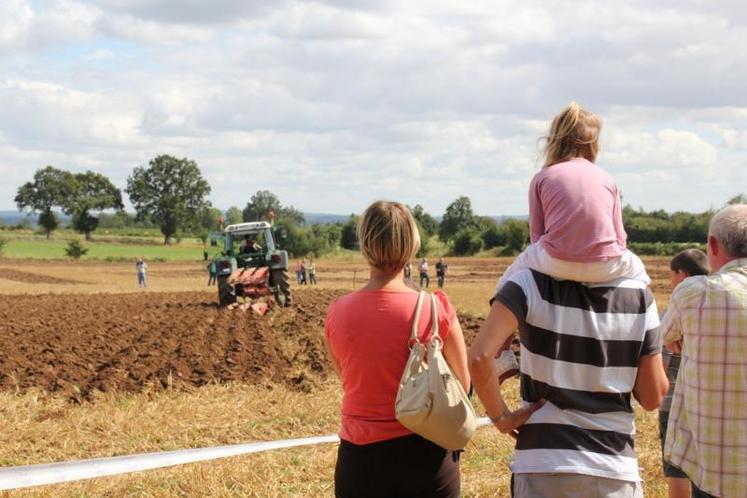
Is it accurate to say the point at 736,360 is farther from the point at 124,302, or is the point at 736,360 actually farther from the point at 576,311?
the point at 124,302

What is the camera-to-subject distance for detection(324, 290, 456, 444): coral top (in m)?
3.21

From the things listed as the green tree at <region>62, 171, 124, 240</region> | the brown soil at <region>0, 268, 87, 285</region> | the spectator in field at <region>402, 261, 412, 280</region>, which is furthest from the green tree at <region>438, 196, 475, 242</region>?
the spectator in field at <region>402, 261, 412, 280</region>

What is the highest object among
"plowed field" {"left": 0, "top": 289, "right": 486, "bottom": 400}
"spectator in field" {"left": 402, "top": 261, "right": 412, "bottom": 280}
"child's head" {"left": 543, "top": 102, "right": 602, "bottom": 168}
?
"child's head" {"left": 543, "top": 102, "right": 602, "bottom": 168}

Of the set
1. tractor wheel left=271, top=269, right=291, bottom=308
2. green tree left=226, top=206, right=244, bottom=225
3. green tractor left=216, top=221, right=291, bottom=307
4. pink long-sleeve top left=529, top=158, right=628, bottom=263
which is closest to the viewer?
pink long-sleeve top left=529, top=158, right=628, bottom=263

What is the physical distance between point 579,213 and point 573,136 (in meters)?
0.34

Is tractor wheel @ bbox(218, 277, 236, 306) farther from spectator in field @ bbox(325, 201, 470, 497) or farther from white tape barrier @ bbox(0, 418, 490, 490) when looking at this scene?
spectator in field @ bbox(325, 201, 470, 497)

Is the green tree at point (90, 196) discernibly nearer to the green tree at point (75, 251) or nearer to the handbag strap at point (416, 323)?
the green tree at point (75, 251)

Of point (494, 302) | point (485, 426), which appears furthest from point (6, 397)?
point (494, 302)

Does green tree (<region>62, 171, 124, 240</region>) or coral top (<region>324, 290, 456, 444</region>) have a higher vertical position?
green tree (<region>62, 171, 124, 240</region>)

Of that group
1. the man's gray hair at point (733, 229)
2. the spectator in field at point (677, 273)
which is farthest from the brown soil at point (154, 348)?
the man's gray hair at point (733, 229)

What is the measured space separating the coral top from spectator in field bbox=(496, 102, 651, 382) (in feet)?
1.35

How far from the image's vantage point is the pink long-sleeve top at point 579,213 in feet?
9.23

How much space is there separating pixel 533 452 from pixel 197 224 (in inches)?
4842

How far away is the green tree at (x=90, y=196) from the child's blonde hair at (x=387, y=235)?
121 m
